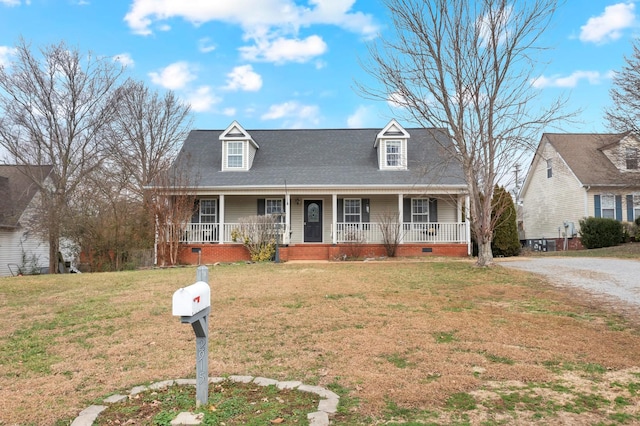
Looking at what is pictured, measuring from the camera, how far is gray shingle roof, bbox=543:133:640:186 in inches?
869

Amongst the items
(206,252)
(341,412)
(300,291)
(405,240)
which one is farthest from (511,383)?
(206,252)

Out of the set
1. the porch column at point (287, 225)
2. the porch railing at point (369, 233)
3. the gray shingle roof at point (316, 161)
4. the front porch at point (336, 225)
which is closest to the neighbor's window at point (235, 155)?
the gray shingle roof at point (316, 161)

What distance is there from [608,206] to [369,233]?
1421cm

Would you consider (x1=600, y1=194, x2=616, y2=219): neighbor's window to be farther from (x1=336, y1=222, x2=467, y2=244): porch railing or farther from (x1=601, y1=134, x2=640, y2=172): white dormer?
(x1=336, y1=222, x2=467, y2=244): porch railing

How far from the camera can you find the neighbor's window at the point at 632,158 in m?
20.0

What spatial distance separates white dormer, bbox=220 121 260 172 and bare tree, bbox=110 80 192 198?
739cm

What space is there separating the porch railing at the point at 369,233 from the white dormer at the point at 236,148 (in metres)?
3.06

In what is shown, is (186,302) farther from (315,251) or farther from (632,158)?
(632,158)

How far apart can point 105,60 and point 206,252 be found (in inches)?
414

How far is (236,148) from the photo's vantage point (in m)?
19.5

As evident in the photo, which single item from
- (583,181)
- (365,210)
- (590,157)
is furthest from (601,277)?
(590,157)

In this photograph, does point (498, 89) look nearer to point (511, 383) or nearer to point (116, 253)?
point (511, 383)

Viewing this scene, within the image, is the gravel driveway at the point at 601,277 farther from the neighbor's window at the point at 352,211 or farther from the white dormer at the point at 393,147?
the white dormer at the point at 393,147

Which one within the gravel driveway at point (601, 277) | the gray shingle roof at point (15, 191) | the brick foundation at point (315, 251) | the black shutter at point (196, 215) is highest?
the gray shingle roof at point (15, 191)
